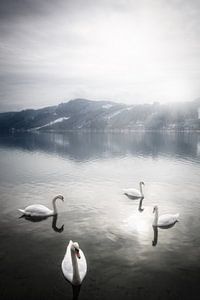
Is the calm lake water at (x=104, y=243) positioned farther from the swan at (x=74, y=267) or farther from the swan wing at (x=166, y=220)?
the swan wing at (x=166, y=220)

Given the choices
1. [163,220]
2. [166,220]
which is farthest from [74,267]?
[166,220]

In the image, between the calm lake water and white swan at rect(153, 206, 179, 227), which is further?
white swan at rect(153, 206, 179, 227)

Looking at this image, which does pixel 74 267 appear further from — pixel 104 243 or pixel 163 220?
pixel 163 220

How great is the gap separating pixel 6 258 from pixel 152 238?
1295cm

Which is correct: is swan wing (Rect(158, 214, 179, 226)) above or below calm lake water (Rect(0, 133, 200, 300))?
above

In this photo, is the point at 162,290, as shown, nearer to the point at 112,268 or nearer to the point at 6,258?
the point at 112,268

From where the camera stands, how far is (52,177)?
2165 inches

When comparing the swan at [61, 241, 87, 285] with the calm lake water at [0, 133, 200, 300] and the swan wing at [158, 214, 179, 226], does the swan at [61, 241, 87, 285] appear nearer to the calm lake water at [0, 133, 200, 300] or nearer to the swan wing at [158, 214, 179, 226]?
the calm lake water at [0, 133, 200, 300]

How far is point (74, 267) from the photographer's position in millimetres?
17703

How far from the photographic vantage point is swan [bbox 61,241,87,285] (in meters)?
17.6

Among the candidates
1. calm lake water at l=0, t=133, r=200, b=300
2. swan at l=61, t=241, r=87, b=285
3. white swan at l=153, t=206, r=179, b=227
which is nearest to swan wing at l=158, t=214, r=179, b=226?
white swan at l=153, t=206, r=179, b=227

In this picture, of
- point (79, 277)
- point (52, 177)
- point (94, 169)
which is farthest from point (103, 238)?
point (94, 169)

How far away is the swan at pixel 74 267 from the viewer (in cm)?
1764

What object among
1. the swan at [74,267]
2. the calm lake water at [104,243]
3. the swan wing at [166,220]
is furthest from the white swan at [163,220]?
the swan at [74,267]
